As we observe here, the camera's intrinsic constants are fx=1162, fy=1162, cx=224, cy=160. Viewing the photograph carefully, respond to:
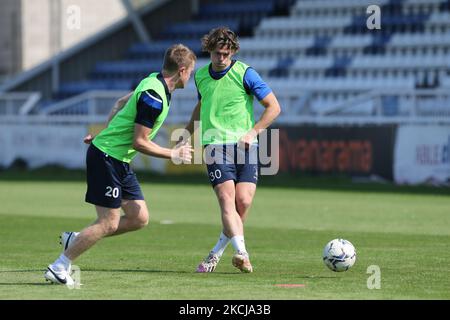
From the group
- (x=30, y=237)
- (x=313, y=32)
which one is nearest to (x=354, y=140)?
(x=313, y=32)

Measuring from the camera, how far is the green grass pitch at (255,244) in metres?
9.95

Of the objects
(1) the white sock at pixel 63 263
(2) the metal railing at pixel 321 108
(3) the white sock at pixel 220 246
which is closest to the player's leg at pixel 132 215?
(1) the white sock at pixel 63 263

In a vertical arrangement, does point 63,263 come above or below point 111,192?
below

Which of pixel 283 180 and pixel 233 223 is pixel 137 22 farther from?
pixel 233 223

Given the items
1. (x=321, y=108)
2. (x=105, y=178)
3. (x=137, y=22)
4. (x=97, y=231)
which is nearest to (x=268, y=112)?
(x=105, y=178)

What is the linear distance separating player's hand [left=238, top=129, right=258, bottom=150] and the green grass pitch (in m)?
1.24

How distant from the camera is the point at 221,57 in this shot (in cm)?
1120

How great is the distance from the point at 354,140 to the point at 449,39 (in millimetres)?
7905

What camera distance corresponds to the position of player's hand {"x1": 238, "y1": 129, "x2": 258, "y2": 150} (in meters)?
11.0

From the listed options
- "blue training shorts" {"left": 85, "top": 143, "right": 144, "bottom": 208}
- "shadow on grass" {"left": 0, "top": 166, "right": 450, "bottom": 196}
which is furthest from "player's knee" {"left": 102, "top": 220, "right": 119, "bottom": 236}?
"shadow on grass" {"left": 0, "top": 166, "right": 450, "bottom": 196}

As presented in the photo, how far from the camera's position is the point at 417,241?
14680mm

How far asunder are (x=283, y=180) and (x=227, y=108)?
17.3m

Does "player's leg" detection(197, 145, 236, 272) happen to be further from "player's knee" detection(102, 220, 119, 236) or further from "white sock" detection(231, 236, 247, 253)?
"player's knee" detection(102, 220, 119, 236)
